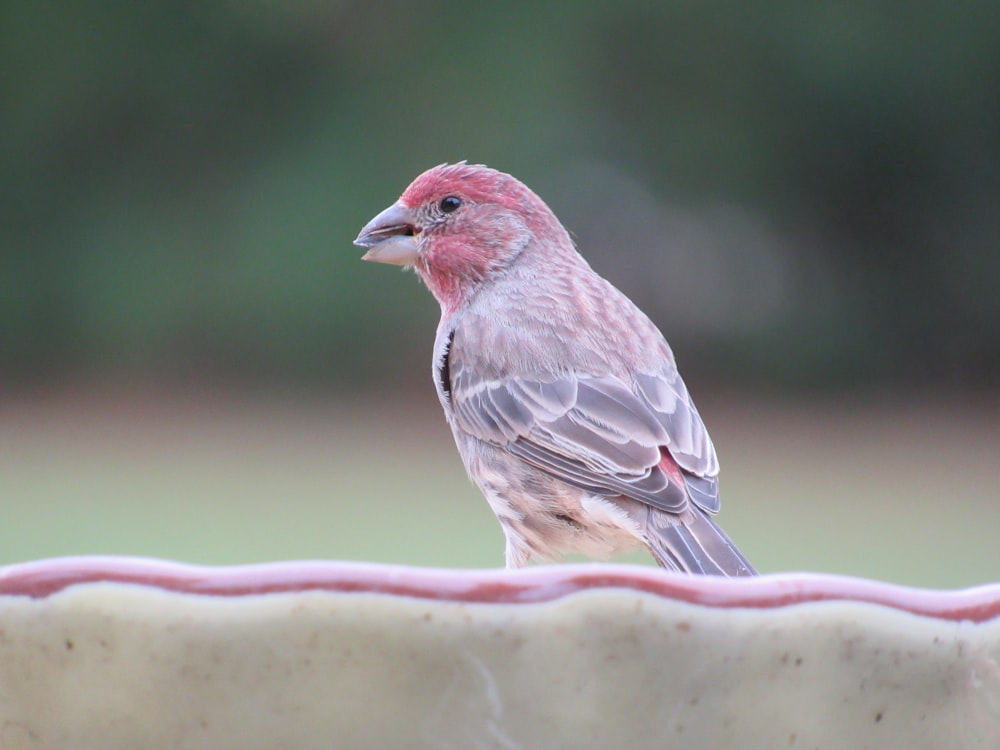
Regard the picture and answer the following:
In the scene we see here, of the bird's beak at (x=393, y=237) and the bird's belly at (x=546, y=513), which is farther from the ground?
the bird's beak at (x=393, y=237)

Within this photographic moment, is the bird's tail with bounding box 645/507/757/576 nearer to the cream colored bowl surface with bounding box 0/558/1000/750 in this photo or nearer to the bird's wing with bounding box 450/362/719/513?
the bird's wing with bounding box 450/362/719/513

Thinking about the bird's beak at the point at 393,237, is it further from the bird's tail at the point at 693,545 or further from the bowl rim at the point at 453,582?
the bowl rim at the point at 453,582

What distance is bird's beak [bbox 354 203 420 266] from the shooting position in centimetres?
310

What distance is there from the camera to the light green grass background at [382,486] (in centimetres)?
664

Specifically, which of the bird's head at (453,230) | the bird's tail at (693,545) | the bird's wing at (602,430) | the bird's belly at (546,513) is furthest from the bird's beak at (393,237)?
the bird's tail at (693,545)

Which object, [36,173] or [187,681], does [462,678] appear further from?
[36,173]

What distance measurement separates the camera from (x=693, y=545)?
242cm

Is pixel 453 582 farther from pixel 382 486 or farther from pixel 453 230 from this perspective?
pixel 382 486

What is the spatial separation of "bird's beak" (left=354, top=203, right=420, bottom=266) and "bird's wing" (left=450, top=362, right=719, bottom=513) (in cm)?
31

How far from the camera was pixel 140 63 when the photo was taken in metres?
10.1

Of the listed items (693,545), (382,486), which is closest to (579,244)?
(382,486)

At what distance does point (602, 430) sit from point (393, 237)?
0.74 metres

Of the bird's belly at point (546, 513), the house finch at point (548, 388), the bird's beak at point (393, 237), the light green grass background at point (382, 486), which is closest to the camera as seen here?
the house finch at point (548, 388)

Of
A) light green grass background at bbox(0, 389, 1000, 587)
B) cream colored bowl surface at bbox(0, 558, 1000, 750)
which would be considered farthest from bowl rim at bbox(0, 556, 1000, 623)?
light green grass background at bbox(0, 389, 1000, 587)
